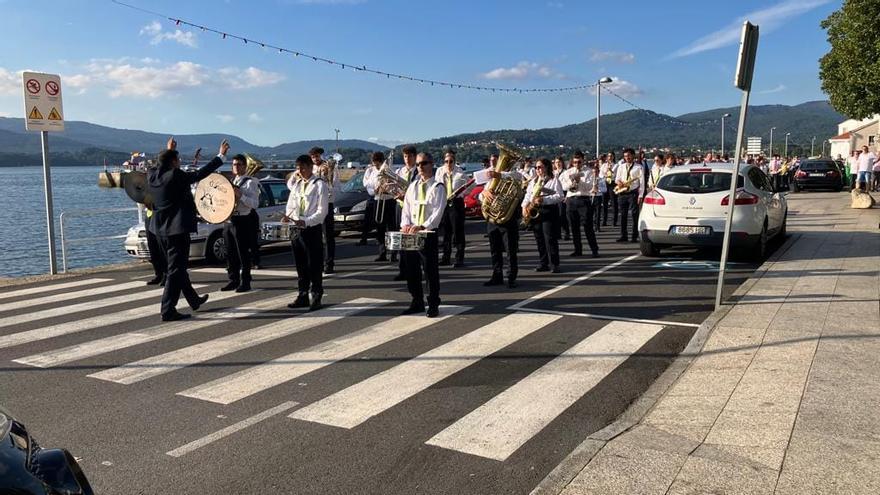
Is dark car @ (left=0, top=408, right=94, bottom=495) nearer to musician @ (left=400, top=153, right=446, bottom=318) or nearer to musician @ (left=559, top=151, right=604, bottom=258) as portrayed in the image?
musician @ (left=400, top=153, right=446, bottom=318)

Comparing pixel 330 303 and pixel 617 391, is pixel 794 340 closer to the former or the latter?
pixel 617 391

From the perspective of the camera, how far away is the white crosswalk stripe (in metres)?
Result: 6.76

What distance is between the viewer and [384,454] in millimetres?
4375

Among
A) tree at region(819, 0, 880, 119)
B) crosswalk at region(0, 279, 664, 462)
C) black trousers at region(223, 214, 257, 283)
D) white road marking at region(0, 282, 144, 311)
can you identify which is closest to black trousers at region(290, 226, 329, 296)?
crosswalk at region(0, 279, 664, 462)

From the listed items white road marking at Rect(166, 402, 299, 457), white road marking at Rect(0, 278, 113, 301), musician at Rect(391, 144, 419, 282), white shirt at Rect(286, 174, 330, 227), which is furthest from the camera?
musician at Rect(391, 144, 419, 282)

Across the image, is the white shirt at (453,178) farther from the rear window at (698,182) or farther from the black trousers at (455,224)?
the rear window at (698,182)

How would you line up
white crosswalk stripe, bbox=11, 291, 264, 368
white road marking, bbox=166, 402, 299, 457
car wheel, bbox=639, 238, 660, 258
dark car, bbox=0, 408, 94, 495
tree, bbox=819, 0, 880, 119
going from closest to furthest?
dark car, bbox=0, 408, 94, 495 < white road marking, bbox=166, 402, 299, 457 < white crosswalk stripe, bbox=11, 291, 264, 368 < car wheel, bbox=639, 238, 660, 258 < tree, bbox=819, 0, 880, 119

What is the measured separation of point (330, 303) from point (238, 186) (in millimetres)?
2599

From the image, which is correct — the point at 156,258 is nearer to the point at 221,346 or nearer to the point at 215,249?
the point at 215,249

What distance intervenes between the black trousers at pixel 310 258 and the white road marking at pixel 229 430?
12.2 ft

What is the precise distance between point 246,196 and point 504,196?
12.7 feet

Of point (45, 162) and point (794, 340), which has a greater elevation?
point (45, 162)

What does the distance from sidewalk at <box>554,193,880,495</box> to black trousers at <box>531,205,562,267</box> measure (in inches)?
151

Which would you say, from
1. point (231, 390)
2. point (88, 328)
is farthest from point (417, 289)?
point (88, 328)
